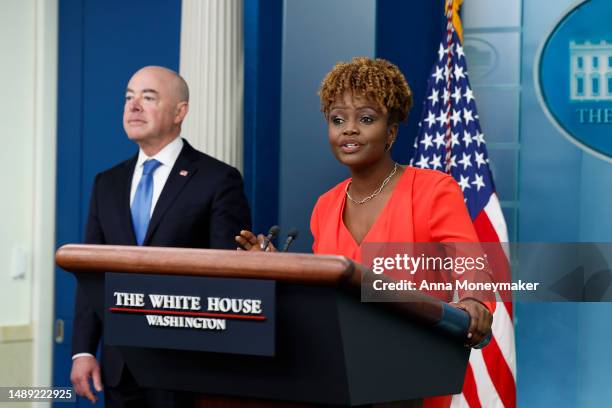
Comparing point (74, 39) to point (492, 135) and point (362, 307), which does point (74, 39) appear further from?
point (362, 307)

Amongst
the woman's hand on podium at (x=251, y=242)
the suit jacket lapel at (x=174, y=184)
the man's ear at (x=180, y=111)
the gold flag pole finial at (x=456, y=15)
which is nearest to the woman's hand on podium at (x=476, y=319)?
the woman's hand on podium at (x=251, y=242)

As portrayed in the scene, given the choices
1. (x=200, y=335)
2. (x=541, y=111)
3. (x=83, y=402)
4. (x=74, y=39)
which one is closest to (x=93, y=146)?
(x=74, y=39)

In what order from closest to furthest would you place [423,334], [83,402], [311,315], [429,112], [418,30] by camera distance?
[311,315], [423,334], [429,112], [418,30], [83,402]

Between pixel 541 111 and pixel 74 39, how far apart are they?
7.60 feet

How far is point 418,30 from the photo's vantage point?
400cm

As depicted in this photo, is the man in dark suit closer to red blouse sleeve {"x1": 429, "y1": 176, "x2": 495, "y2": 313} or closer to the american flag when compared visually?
red blouse sleeve {"x1": 429, "y1": 176, "x2": 495, "y2": 313}

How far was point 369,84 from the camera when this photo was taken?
86.7 inches

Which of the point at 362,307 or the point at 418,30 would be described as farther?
the point at 418,30

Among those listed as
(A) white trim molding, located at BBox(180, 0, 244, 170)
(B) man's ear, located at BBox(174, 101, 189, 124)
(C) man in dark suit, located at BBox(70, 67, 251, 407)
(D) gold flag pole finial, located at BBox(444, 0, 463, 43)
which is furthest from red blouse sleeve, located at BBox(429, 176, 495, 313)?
(A) white trim molding, located at BBox(180, 0, 244, 170)

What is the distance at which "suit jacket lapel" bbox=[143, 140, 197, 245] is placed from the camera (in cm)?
278

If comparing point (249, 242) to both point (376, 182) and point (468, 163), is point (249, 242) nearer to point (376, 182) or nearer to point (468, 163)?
Answer: point (376, 182)

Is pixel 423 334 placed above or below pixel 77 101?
below

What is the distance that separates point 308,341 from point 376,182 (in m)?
0.82
